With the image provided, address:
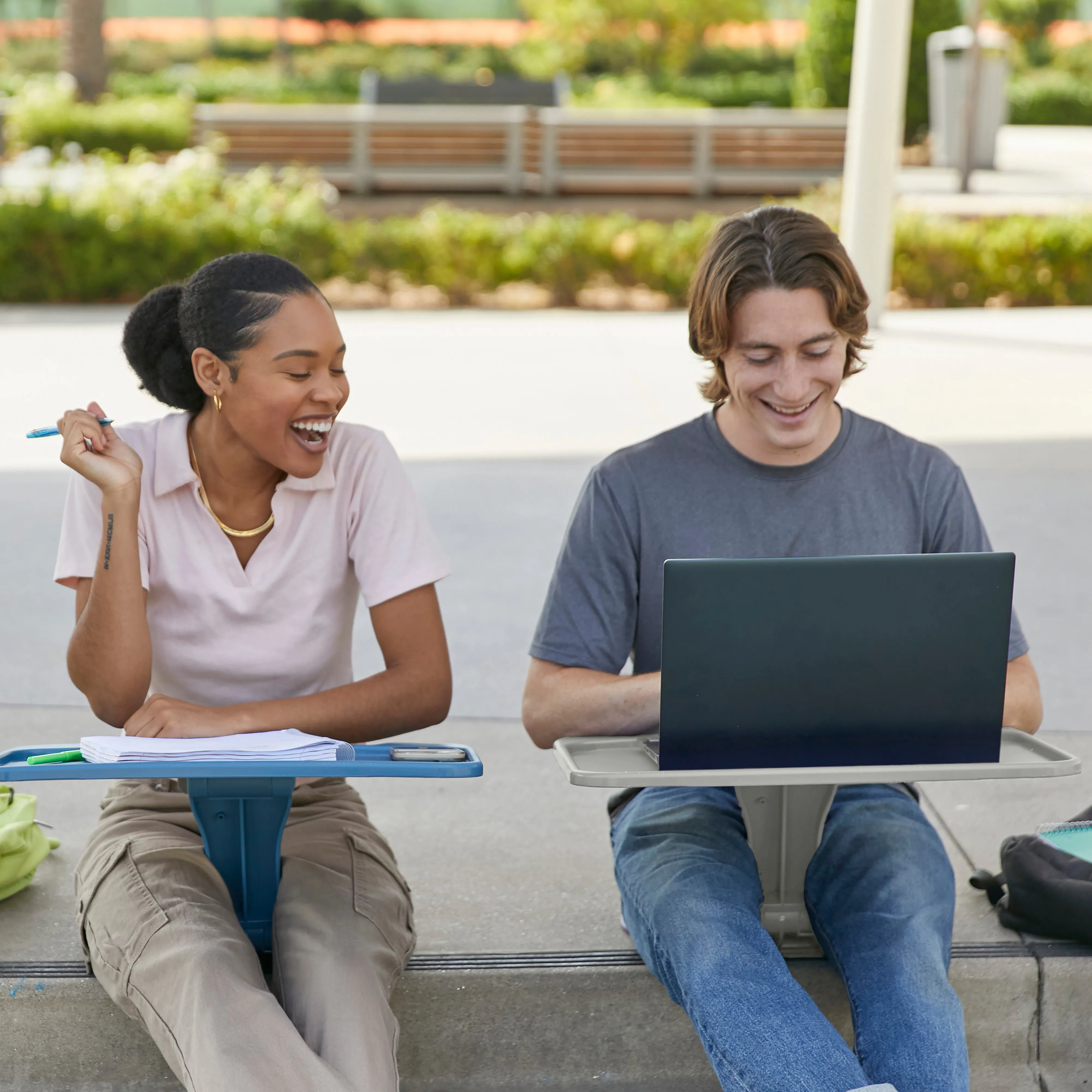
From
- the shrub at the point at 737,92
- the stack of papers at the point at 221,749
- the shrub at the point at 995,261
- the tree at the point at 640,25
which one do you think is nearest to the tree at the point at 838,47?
the shrub at the point at 737,92

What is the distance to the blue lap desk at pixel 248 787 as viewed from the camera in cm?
181

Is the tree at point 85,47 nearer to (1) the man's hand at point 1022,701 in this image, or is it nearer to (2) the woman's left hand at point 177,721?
(2) the woman's left hand at point 177,721

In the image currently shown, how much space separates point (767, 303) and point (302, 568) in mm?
846

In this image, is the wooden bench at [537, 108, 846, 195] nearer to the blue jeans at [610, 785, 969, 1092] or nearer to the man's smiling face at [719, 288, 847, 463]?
the man's smiling face at [719, 288, 847, 463]

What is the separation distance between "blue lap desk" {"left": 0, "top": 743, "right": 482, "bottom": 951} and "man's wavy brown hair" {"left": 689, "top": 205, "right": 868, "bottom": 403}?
31.0 inches

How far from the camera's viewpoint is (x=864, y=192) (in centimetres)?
882

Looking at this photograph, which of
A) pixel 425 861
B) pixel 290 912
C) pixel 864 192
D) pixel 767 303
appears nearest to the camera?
pixel 290 912

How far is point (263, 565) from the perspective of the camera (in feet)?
7.75

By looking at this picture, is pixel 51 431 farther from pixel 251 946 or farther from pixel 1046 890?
pixel 1046 890

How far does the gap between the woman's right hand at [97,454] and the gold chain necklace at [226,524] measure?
114 mm

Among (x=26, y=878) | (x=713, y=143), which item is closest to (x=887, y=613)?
(x=26, y=878)

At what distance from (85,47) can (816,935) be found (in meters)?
17.6

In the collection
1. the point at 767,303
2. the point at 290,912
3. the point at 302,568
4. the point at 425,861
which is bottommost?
the point at 425,861

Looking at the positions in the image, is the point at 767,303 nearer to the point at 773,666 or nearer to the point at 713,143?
the point at 773,666
